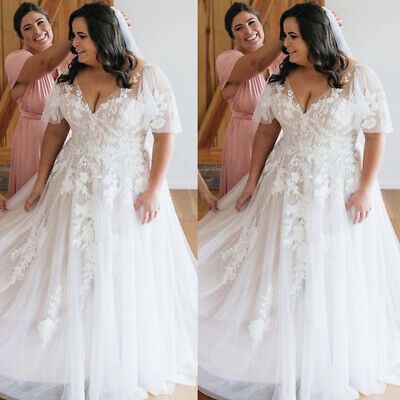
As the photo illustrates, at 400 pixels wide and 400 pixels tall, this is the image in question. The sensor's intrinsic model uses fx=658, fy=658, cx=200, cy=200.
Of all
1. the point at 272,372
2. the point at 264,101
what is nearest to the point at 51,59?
Answer: the point at 264,101

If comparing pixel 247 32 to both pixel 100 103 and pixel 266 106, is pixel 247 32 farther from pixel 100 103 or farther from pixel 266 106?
pixel 100 103

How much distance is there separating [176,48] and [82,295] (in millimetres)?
789

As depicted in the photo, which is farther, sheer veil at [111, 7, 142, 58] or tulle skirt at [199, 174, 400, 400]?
tulle skirt at [199, 174, 400, 400]

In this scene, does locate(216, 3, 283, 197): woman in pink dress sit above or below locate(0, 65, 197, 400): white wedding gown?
above

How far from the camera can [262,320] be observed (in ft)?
6.63

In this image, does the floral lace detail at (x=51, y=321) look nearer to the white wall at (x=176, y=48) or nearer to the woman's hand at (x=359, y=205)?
the white wall at (x=176, y=48)

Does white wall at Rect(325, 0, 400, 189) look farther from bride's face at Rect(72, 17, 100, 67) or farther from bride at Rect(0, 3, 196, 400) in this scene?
bride's face at Rect(72, 17, 100, 67)

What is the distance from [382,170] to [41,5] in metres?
1.12

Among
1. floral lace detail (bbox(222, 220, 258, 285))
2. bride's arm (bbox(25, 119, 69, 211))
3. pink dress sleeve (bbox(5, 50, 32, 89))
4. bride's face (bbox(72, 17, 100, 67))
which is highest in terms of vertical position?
bride's face (bbox(72, 17, 100, 67))

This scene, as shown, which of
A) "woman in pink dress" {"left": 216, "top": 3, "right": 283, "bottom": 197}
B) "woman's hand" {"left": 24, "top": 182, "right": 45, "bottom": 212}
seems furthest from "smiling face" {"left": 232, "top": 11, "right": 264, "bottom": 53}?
"woman's hand" {"left": 24, "top": 182, "right": 45, "bottom": 212}

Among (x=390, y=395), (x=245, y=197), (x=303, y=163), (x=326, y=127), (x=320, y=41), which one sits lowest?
(x=390, y=395)

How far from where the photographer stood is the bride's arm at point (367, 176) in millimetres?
1938

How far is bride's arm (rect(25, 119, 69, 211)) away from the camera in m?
1.91

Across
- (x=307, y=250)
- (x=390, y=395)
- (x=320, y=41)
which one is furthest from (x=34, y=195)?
(x=390, y=395)
